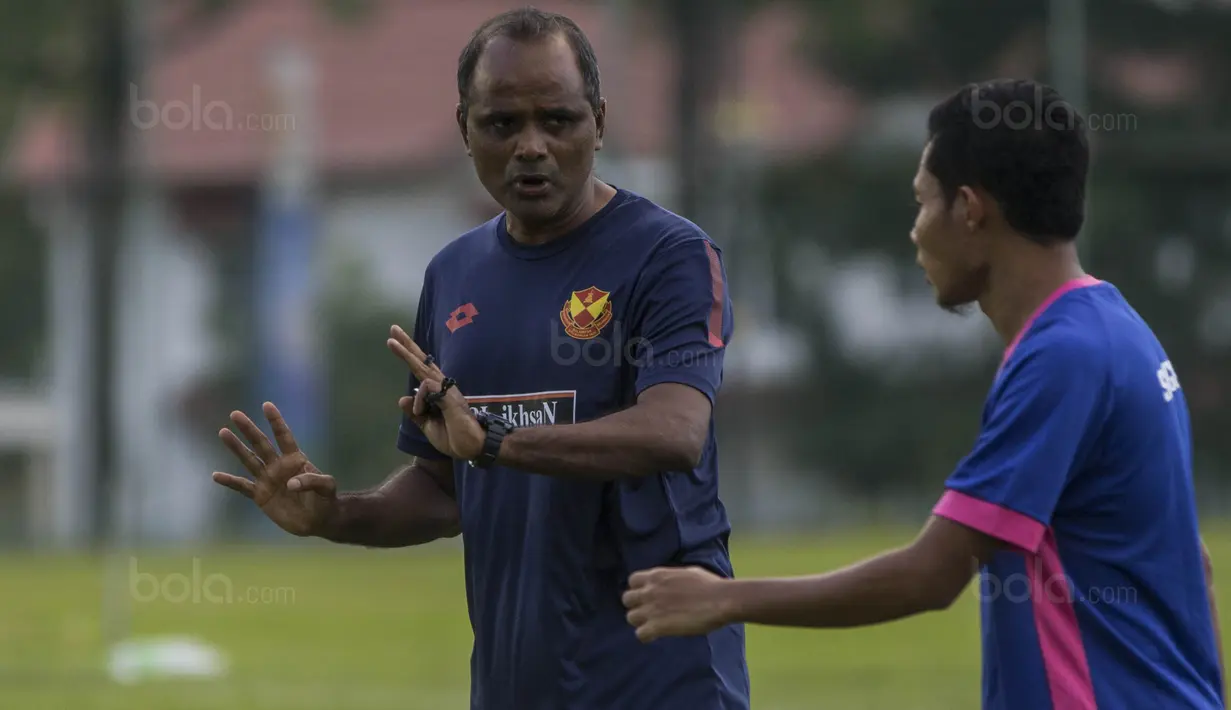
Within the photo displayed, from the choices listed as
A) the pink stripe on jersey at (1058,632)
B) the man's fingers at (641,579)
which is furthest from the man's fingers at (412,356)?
the pink stripe on jersey at (1058,632)

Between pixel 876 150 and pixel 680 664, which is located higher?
pixel 876 150

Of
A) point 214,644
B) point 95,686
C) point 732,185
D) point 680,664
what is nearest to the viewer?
point 680,664

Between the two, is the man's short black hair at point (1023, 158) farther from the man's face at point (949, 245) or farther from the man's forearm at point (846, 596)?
the man's forearm at point (846, 596)

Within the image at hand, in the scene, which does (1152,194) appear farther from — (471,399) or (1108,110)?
(471,399)

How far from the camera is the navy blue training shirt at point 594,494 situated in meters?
4.00

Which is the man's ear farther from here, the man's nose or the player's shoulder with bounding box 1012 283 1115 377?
the player's shoulder with bounding box 1012 283 1115 377

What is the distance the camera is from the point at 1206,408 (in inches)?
798

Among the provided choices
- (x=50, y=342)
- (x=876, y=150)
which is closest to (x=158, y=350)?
(x=50, y=342)

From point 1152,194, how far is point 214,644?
10.9 meters

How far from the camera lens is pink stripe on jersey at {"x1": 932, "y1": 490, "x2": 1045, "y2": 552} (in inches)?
133

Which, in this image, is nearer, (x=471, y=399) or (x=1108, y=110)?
(x=471, y=399)

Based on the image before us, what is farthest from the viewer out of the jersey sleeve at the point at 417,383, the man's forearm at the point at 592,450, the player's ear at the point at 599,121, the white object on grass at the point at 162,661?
the white object on grass at the point at 162,661

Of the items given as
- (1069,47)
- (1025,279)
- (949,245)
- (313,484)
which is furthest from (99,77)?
(1025,279)

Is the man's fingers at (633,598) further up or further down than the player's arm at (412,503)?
further down
